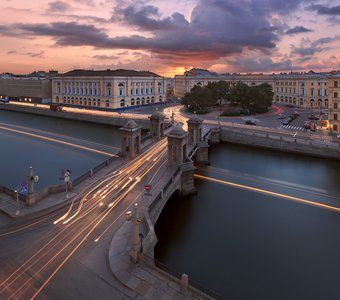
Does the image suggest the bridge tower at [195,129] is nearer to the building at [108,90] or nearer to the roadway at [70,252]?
the roadway at [70,252]

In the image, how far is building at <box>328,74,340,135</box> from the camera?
2594 inches

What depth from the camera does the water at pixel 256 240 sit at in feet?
75.0

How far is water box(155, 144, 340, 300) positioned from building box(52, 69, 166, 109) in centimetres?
7971

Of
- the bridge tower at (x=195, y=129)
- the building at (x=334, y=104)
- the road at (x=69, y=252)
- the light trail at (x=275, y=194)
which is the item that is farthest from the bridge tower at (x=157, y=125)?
the building at (x=334, y=104)

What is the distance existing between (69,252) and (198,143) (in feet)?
117

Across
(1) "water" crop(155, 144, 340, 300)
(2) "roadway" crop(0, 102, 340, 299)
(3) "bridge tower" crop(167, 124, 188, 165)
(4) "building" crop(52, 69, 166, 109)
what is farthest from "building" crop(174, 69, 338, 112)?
(2) "roadway" crop(0, 102, 340, 299)

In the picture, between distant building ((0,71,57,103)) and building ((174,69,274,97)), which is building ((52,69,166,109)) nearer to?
distant building ((0,71,57,103))

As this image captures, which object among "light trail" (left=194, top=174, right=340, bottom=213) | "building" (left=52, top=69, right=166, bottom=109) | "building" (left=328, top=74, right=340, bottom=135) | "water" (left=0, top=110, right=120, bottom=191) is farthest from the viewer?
"building" (left=52, top=69, right=166, bottom=109)

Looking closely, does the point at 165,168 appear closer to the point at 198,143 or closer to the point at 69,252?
the point at 198,143

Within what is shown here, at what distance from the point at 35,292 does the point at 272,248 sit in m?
20.4

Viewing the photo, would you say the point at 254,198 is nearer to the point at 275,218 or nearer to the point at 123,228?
the point at 275,218

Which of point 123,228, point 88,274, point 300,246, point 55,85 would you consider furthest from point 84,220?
point 55,85

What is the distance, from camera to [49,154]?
193 ft

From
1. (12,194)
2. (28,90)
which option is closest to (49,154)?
(12,194)
